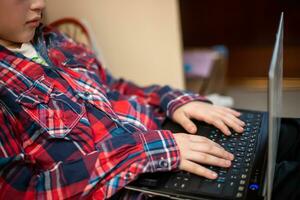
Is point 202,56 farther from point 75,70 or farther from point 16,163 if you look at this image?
point 16,163

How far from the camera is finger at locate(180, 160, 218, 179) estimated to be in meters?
0.85

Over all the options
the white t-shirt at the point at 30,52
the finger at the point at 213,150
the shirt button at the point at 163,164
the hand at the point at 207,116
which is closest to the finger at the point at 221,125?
the hand at the point at 207,116

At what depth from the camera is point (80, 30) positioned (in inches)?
58.2

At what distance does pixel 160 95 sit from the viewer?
1224 millimetres

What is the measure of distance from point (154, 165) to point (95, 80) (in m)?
0.40

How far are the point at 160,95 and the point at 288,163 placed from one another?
0.46 metres

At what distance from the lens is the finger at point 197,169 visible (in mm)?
854

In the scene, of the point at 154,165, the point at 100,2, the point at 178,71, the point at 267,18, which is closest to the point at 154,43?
the point at 178,71

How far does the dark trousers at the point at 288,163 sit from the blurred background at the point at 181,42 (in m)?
0.05

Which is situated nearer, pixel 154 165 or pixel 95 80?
pixel 154 165

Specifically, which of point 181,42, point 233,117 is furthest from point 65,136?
point 181,42

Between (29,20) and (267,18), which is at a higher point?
(29,20)

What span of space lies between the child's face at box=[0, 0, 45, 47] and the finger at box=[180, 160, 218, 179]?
53 centimetres

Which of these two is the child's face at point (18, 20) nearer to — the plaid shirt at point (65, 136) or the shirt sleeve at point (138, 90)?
the plaid shirt at point (65, 136)
